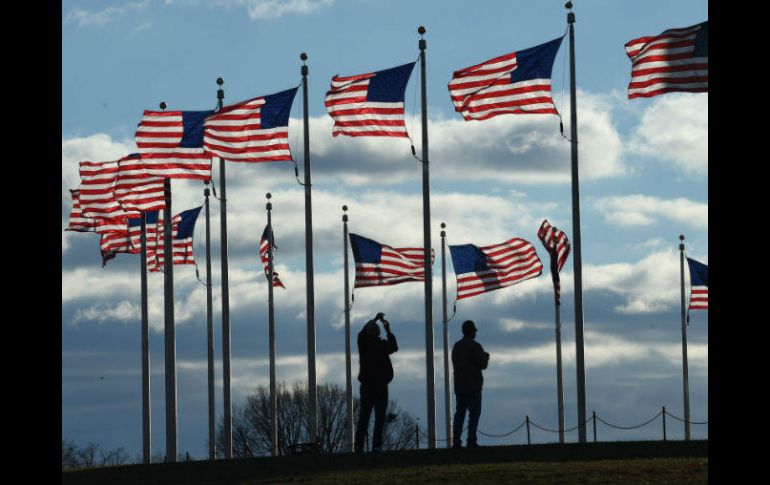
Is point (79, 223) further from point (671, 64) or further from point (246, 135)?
point (671, 64)

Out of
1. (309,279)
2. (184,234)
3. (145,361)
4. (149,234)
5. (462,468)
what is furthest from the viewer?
(149,234)

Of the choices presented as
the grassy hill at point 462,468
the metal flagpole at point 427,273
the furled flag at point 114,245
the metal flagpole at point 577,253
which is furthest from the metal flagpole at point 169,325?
the grassy hill at point 462,468

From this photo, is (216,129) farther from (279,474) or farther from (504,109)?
(279,474)

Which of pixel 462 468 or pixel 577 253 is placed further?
pixel 577 253

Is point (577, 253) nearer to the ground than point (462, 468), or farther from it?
farther from it

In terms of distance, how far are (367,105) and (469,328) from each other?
9706 millimetres

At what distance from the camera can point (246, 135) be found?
101 feet

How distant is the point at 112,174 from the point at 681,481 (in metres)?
25.0

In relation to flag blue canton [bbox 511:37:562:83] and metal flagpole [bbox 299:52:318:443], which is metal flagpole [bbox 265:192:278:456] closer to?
Answer: metal flagpole [bbox 299:52:318:443]

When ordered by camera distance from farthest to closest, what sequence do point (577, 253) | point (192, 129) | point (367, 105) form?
point (192, 129)
point (367, 105)
point (577, 253)

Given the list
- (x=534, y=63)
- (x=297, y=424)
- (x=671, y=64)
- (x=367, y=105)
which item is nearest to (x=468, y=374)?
(x=671, y=64)

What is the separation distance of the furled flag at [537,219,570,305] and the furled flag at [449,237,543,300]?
205 centimetres

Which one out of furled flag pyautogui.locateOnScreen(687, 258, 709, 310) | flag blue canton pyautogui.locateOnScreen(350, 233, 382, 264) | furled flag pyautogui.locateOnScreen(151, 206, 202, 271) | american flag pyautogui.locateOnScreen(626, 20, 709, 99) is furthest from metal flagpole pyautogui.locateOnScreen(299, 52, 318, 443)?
furled flag pyautogui.locateOnScreen(687, 258, 709, 310)
